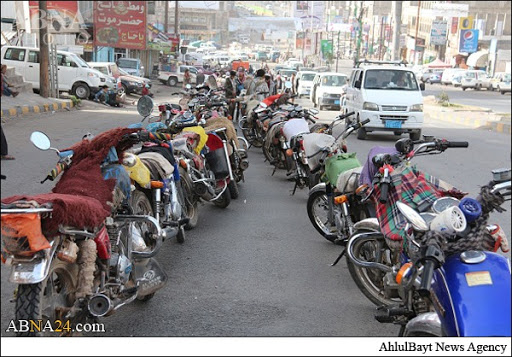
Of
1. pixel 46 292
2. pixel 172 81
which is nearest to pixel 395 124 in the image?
pixel 46 292

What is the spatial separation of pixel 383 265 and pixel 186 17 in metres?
69.5

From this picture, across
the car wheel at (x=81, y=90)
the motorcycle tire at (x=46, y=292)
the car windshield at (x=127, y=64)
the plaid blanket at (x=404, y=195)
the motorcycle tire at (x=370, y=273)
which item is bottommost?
the car wheel at (x=81, y=90)

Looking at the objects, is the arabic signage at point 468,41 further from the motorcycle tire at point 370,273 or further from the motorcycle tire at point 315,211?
the motorcycle tire at point 370,273

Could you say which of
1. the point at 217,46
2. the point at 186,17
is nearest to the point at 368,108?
the point at 186,17

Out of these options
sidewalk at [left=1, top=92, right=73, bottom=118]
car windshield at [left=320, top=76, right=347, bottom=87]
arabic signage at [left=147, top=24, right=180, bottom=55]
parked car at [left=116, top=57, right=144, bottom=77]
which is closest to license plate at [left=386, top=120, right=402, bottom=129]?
arabic signage at [left=147, top=24, right=180, bottom=55]

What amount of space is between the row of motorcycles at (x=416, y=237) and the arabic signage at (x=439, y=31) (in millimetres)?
64760

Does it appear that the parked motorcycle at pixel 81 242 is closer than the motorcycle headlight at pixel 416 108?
Yes

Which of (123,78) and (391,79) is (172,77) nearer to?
(123,78)

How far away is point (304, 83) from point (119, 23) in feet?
93.1

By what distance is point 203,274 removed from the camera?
525 cm

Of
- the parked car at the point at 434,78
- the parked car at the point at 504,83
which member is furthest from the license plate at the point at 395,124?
the parked car at the point at 434,78

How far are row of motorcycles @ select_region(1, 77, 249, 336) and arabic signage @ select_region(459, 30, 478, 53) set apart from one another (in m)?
66.2

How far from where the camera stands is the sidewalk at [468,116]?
18308mm

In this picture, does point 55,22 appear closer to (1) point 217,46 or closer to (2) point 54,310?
(2) point 54,310
